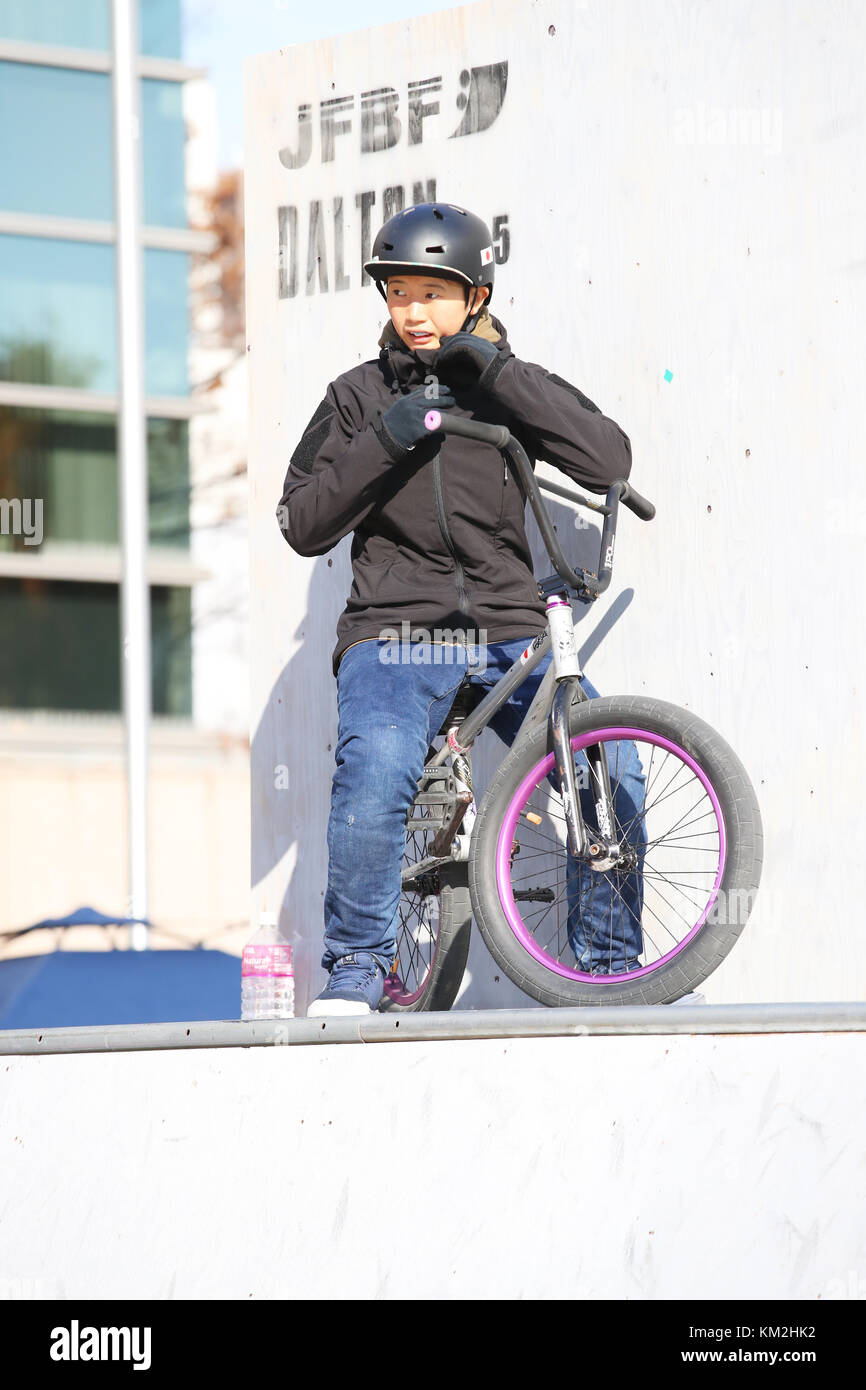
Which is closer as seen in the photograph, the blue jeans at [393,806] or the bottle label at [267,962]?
the blue jeans at [393,806]

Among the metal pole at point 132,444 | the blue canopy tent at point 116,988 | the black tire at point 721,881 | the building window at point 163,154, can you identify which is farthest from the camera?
the building window at point 163,154

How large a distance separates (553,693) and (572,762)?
21 cm

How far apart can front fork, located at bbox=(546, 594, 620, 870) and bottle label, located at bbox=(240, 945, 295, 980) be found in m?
1.50

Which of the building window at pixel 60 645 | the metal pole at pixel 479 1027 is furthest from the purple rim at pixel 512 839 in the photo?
the building window at pixel 60 645

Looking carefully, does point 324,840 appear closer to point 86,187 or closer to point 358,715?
point 358,715

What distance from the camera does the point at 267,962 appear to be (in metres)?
4.74

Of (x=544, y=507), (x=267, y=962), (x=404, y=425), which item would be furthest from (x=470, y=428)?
(x=267, y=962)

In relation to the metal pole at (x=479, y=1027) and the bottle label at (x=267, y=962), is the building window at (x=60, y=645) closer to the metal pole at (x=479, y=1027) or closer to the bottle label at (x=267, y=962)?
the bottle label at (x=267, y=962)

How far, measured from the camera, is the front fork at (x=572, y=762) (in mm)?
3430

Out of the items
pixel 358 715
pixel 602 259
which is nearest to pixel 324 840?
pixel 358 715

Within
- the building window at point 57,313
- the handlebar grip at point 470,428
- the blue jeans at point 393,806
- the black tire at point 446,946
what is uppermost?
the building window at point 57,313

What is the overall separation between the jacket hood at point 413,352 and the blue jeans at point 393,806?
0.64 m

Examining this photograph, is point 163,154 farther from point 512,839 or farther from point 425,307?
point 512,839

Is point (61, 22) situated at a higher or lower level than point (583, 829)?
higher
